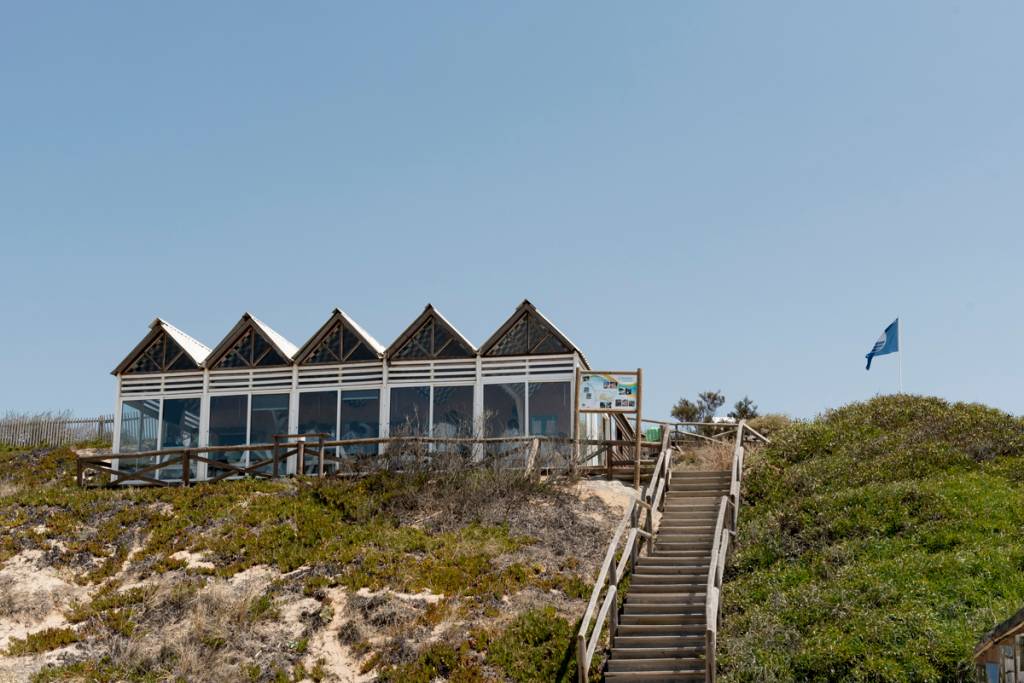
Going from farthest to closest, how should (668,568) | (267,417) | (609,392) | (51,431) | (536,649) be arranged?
(51,431)
(267,417)
(609,392)
(668,568)
(536,649)

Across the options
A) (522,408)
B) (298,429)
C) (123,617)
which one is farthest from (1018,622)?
(298,429)

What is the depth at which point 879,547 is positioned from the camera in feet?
76.2

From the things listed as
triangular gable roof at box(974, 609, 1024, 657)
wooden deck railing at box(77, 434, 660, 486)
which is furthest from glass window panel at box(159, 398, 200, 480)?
triangular gable roof at box(974, 609, 1024, 657)

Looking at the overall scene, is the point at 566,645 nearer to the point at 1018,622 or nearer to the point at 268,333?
the point at 1018,622

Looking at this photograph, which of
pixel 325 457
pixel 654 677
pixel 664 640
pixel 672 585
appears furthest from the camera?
pixel 325 457

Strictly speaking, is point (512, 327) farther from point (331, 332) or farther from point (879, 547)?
point (879, 547)

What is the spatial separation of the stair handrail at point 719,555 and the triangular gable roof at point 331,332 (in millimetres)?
11658

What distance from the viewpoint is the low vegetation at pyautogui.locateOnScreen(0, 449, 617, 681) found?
852 inches

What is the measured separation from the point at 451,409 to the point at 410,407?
132 cm

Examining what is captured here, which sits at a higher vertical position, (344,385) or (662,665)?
(344,385)

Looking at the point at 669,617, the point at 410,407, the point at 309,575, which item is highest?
the point at 410,407

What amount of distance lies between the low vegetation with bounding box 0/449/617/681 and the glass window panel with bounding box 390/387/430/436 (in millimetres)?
3981

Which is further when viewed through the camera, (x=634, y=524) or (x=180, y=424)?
(x=180, y=424)

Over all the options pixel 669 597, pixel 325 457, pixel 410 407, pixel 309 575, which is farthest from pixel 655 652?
pixel 410 407
